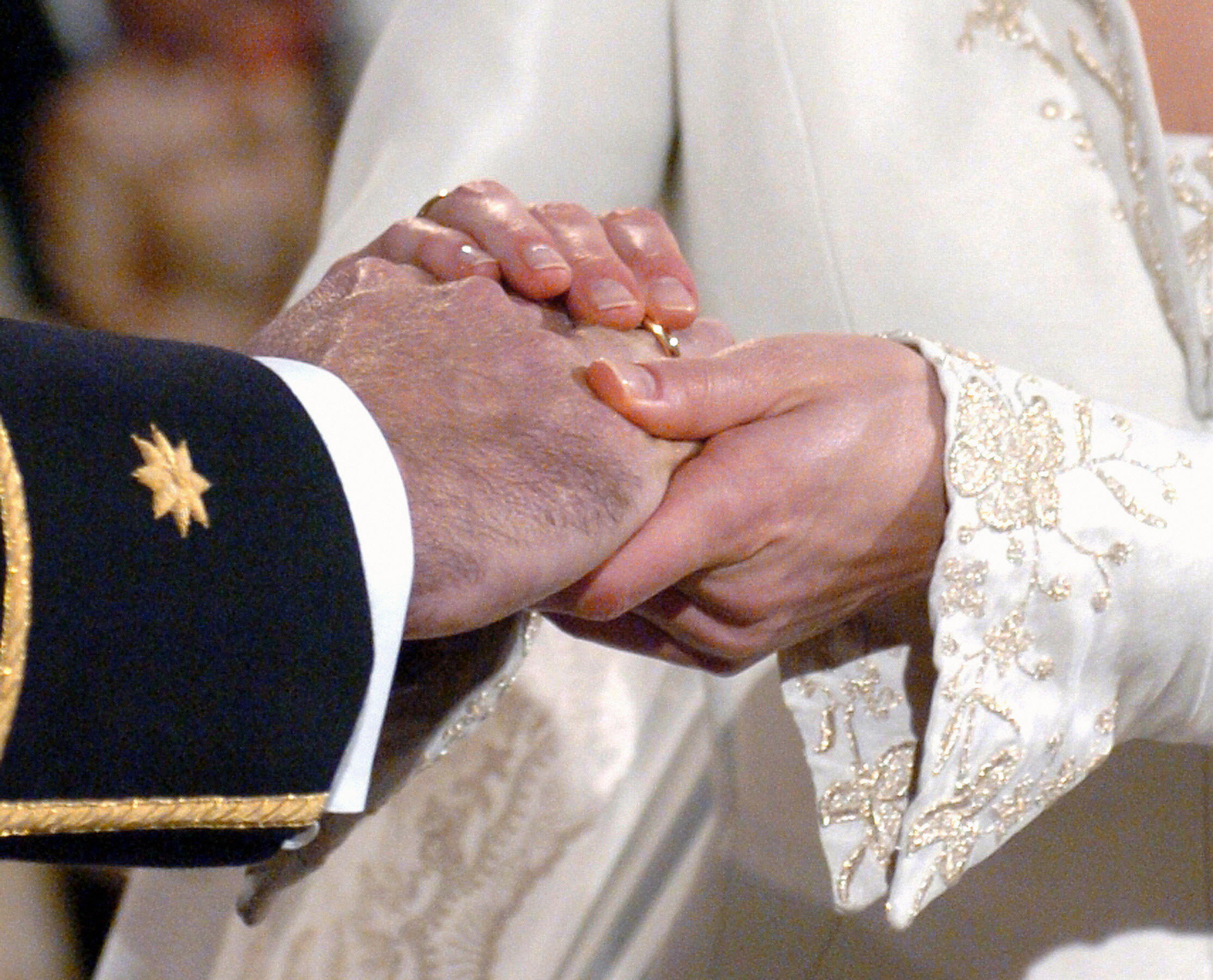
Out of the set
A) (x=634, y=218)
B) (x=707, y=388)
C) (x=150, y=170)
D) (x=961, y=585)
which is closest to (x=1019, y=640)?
(x=961, y=585)

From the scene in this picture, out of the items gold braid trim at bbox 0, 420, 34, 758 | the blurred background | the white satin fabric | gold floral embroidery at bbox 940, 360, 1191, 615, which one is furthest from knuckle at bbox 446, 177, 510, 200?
the blurred background

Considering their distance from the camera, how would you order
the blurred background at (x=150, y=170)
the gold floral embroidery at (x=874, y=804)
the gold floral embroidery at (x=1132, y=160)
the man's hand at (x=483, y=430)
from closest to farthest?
the man's hand at (x=483, y=430) → the gold floral embroidery at (x=874, y=804) → the gold floral embroidery at (x=1132, y=160) → the blurred background at (x=150, y=170)

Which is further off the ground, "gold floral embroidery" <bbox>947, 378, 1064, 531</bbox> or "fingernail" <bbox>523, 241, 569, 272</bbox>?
"fingernail" <bbox>523, 241, 569, 272</bbox>

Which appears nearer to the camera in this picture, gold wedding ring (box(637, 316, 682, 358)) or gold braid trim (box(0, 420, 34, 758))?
gold braid trim (box(0, 420, 34, 758))

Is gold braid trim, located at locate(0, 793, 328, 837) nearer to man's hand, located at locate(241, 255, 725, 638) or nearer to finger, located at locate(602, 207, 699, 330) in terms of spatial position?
man's hand, located at locate(241, 255, 725, 638)

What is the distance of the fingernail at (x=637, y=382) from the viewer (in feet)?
1.61

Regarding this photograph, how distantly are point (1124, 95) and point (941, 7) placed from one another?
10cm

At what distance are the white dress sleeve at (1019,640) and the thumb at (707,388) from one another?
0.19 ft

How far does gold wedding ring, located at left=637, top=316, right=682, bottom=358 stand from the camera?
1.86 feet

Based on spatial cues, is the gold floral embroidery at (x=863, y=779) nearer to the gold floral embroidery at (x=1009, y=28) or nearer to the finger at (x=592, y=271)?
the finger at (x=592, y=271)

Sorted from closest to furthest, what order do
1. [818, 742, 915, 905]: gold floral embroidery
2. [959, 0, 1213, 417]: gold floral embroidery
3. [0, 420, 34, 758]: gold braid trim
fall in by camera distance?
[0, 420, 34, 758]: gold braid trim
[818, 742, 915, 905]: gold floral embroidery
[959, 0, 1213, 417]: gold floral embroidery

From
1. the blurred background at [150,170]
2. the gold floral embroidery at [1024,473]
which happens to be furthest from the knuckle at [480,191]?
the blurred background at [150,170]

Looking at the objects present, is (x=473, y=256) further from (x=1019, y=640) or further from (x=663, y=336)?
(x=1019, y=640)

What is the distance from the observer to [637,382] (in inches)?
19.5
